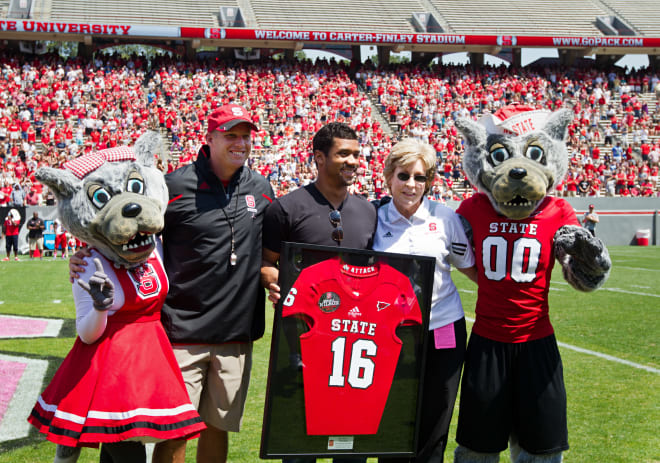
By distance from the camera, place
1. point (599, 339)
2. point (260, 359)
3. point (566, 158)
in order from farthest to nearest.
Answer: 1. point (599, 339)
2. point (260, 359)
3. point (566, 158)

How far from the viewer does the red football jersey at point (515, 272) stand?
305cm

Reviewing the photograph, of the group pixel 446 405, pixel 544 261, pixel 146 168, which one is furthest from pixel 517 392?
pixel 146 168

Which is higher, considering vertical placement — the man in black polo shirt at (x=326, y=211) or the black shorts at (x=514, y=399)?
the man in black polo shirt at (x=326, y=211)

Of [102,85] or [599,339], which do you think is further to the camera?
[102,85]

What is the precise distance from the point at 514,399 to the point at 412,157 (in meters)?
1.21

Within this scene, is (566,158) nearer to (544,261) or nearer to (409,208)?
(544,261)

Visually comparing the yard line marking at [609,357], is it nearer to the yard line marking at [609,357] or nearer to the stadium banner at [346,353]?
the yard line marking at [609,357]

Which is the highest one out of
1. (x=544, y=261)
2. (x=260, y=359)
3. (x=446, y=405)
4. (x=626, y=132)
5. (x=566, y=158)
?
(x=626, y=132)

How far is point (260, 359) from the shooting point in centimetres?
614

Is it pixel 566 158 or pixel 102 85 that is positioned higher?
pixel 102 85

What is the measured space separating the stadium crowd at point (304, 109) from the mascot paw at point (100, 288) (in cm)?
1696

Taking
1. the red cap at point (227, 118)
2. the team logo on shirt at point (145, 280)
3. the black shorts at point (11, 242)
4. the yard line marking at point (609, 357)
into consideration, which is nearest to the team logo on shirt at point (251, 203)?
the red cap at point (227, 118)

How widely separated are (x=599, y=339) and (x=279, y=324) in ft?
17.1

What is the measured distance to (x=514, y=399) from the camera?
9.91 ft
